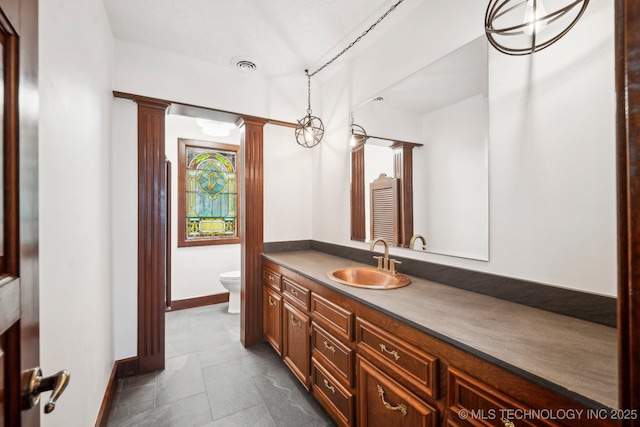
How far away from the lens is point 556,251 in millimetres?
1182

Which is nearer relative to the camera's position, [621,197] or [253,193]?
[621,197]

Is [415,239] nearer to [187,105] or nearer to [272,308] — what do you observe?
[272,308]

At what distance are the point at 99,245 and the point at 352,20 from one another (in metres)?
2.24

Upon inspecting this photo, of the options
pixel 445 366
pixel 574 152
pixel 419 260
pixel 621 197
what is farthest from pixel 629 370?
pixel 419 260

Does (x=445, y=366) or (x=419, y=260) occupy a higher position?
(x=419, y=260)

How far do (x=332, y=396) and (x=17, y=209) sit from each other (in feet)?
5.47

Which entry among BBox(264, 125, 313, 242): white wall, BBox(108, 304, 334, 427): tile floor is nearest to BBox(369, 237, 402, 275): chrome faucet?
BBox(108, 304, 334, 427): tile floor

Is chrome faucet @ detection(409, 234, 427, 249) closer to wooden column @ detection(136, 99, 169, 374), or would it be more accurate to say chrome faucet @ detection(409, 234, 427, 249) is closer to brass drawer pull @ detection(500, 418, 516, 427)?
brass drawer pull @ detection(500, 418, 516, 427)

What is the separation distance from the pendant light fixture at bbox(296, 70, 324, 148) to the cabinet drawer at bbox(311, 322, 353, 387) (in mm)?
1801

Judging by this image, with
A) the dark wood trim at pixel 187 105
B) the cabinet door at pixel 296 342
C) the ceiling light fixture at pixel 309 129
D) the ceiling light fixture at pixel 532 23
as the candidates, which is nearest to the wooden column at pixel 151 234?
the dark wood trim at pixel 187 105

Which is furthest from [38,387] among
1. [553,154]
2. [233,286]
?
[233,286]

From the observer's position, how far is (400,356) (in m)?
1.17

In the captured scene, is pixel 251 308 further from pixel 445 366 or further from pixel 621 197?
pixel 621 197

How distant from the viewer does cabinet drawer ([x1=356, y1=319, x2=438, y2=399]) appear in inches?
40.8
